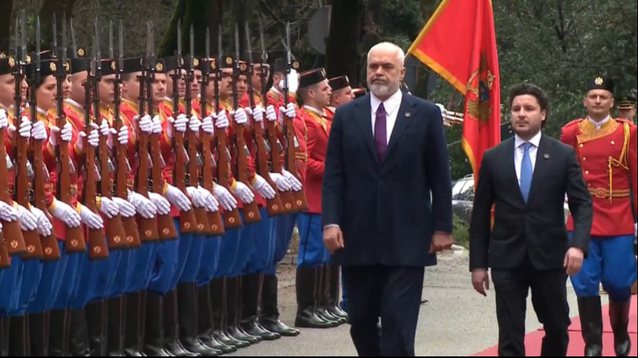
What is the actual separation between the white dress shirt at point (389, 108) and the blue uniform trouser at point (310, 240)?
3903 millimetres

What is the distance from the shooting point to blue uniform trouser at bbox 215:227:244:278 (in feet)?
38.2

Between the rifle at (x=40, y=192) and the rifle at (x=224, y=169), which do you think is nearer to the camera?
the rifle at (x=40, y=192)

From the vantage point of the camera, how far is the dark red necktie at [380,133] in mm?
9047

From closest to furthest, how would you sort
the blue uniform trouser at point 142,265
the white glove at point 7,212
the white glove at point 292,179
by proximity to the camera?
the white glove at point 7,212
the blue uniform trouser at point 142,265
the white glove at point 292,179

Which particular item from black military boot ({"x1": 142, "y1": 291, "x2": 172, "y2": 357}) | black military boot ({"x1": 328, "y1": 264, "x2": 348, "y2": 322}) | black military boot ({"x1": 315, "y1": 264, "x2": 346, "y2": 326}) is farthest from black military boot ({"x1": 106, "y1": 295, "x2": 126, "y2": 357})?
black military boot ({"x1": 328, "y1": 264, "x2": 348, "y2": 322})

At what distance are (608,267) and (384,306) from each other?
2881 mm

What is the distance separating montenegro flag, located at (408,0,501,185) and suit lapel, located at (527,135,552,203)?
10.6 feet

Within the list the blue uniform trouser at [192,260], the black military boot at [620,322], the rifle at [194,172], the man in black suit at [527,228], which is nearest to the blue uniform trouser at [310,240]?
the blue uniform trouser at [192,260]

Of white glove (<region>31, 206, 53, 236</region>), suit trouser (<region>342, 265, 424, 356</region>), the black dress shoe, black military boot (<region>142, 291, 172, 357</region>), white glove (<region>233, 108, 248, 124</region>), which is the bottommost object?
the black dress shoe

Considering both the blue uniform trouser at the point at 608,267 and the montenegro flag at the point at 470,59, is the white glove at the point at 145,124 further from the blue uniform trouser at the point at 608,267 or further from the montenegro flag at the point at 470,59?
the montenegro flag at the point at 470,59

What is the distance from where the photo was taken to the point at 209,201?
11055 mm

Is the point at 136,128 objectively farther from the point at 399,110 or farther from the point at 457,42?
the point at 457,42

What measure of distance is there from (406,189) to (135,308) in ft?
7.67

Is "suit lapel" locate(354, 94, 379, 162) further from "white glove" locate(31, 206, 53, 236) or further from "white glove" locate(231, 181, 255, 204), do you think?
"white glove" locate(231, 181, 255, 204)
